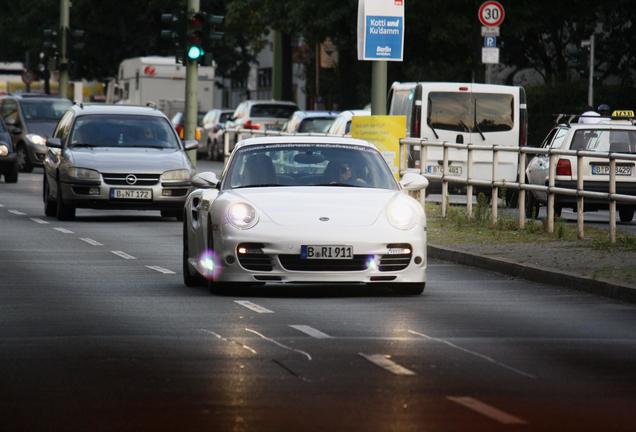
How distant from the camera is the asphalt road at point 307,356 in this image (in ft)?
30.0

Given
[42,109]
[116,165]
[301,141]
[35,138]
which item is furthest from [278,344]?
[42,109]

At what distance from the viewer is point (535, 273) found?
720 inches

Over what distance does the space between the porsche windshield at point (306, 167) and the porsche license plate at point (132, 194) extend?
10.4 m

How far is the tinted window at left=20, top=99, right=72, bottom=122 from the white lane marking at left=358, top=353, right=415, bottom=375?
37223 millimetres

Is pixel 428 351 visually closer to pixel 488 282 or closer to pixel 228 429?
pixel 228 429

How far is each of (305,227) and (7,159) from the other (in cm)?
2604

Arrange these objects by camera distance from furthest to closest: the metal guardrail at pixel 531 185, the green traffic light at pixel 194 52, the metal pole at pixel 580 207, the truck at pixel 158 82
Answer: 1. the truck at pixel 158 82
2. the green traffic light at pixel 194 52
3. the metal pole at pixel 580 207
4. the metal guardrail at pixel 531 185

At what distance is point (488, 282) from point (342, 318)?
13.9 ft

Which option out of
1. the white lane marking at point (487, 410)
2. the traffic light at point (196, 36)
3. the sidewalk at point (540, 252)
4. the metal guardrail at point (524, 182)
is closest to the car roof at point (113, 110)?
the metal guardrail at point (524, 182)

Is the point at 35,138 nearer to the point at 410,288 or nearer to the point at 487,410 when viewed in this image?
the point at 410,288

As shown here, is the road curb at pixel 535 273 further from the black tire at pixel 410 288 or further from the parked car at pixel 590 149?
the parked car at pixel 590 149

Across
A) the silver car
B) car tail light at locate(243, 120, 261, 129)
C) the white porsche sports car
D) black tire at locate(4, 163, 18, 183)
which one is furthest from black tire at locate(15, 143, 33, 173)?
the white porsche sports car

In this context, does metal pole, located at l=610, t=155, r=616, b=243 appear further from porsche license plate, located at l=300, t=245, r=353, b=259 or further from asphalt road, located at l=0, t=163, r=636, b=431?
porsche license plate, located at l=300, t=245, r=353, b=259

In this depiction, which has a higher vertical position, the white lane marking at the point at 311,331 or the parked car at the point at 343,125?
the parked car at the point at 343,125
